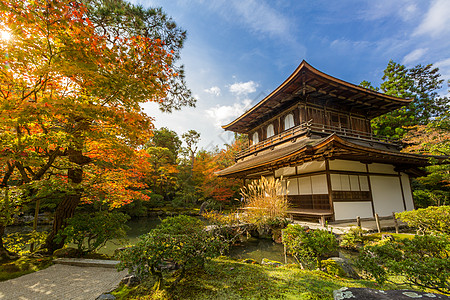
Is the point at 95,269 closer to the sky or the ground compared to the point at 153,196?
closer to the ground

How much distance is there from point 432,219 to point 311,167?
11.6 feet

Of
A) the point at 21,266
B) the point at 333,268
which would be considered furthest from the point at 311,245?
the point at 21,266

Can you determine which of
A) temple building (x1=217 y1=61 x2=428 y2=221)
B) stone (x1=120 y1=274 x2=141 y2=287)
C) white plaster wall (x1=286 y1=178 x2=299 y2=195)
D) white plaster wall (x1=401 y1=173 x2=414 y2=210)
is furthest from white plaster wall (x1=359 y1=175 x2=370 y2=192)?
stone (x1=120 y1=274 x2=141 y2=287)

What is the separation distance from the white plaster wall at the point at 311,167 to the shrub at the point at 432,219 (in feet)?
8.57

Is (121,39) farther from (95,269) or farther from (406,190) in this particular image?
(406,190)

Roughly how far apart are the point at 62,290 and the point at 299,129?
27.3 ft

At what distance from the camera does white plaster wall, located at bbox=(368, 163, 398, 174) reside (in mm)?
7610

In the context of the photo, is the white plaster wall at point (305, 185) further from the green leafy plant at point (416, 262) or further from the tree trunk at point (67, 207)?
the tree trunk at point (67, 207)

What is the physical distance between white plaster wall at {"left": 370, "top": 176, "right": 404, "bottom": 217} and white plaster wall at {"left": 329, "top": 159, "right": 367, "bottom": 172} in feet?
2.38

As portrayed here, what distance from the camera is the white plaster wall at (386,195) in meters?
7.31

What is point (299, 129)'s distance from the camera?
26.7ft

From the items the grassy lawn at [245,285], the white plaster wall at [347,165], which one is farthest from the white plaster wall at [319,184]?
the grassy lawn at [245,285]

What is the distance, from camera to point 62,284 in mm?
2699

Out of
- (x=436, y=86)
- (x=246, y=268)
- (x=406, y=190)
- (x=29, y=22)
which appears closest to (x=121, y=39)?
(x=29, y=22)
